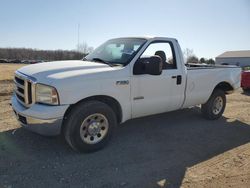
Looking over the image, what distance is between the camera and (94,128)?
4945mm

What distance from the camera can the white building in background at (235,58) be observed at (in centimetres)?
7606

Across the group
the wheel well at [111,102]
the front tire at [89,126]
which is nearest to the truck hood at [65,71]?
the wheel well at [111,102]

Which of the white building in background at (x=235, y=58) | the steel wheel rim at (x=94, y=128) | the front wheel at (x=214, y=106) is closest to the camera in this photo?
the steel wheel rim at (x=94, y=128)

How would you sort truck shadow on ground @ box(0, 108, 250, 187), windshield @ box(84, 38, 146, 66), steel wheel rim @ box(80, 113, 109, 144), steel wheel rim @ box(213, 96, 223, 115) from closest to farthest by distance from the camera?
1. truck shadow on ground @ box(0, 108, 250, 187)
2. steel wheel rim @ box(80, 113, 109, 144)
3. windshield @ box(84, 38, 146, 66)
4. steel wheel rim @ box(213, 96, 223, 115)

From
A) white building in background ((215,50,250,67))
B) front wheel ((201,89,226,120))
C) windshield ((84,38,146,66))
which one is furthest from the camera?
white building in background ((215,50,250,67))

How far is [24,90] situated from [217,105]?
491 cm

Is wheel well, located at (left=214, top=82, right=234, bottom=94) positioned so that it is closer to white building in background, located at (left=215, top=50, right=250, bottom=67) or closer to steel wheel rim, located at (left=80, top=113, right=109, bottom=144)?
steel wheel rim, located at (left=80, top=113, right=109, bottom=144)

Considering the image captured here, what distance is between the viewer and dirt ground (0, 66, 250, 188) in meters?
4.10

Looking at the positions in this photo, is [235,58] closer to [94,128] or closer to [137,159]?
[137,159]

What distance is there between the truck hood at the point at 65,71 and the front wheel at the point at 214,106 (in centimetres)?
320

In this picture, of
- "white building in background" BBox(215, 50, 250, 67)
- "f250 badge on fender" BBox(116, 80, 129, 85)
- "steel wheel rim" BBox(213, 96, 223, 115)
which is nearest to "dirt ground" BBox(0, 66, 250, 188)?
"steel wheel rim" BBox(213, 96, 223, 115)

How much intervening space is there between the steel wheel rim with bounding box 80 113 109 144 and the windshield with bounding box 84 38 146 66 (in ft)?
3.67

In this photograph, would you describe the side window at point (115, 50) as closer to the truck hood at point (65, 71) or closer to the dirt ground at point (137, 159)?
the truck hood at point (65, 71)

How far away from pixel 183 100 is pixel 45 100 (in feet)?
10.3
